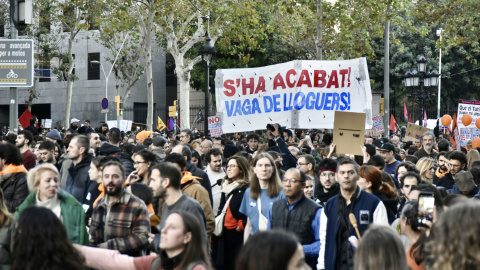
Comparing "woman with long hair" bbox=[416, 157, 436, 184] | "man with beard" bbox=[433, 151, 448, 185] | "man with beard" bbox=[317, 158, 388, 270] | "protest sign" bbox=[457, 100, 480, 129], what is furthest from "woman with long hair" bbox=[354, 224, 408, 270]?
"protest sign" bbox=[457, 100, 480, 129]

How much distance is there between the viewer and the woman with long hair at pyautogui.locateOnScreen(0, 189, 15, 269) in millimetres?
5160

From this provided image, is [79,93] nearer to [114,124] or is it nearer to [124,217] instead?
[114,124]

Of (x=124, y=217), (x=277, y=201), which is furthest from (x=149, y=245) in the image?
(x=277, y=201)

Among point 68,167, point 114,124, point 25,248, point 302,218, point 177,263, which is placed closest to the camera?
point 25,248

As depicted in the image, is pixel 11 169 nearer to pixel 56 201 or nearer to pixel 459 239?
pixel 56 201

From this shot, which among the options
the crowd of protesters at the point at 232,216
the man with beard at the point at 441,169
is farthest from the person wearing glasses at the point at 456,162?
the man with beard at the point at 441,169

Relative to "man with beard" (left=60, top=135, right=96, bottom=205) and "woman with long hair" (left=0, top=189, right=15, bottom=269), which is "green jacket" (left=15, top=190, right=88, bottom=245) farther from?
"man with beard" (left=60, top=135, right=96, bottom=205)

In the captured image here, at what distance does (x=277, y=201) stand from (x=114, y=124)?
31.1 meters

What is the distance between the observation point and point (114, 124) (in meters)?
36.9

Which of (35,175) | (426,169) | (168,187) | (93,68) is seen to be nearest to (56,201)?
(35,175)

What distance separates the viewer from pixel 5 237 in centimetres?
523

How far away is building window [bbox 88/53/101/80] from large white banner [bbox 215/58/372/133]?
3948cm

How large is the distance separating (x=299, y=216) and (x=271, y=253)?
326 centimetres

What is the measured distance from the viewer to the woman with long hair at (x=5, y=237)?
5160mm
